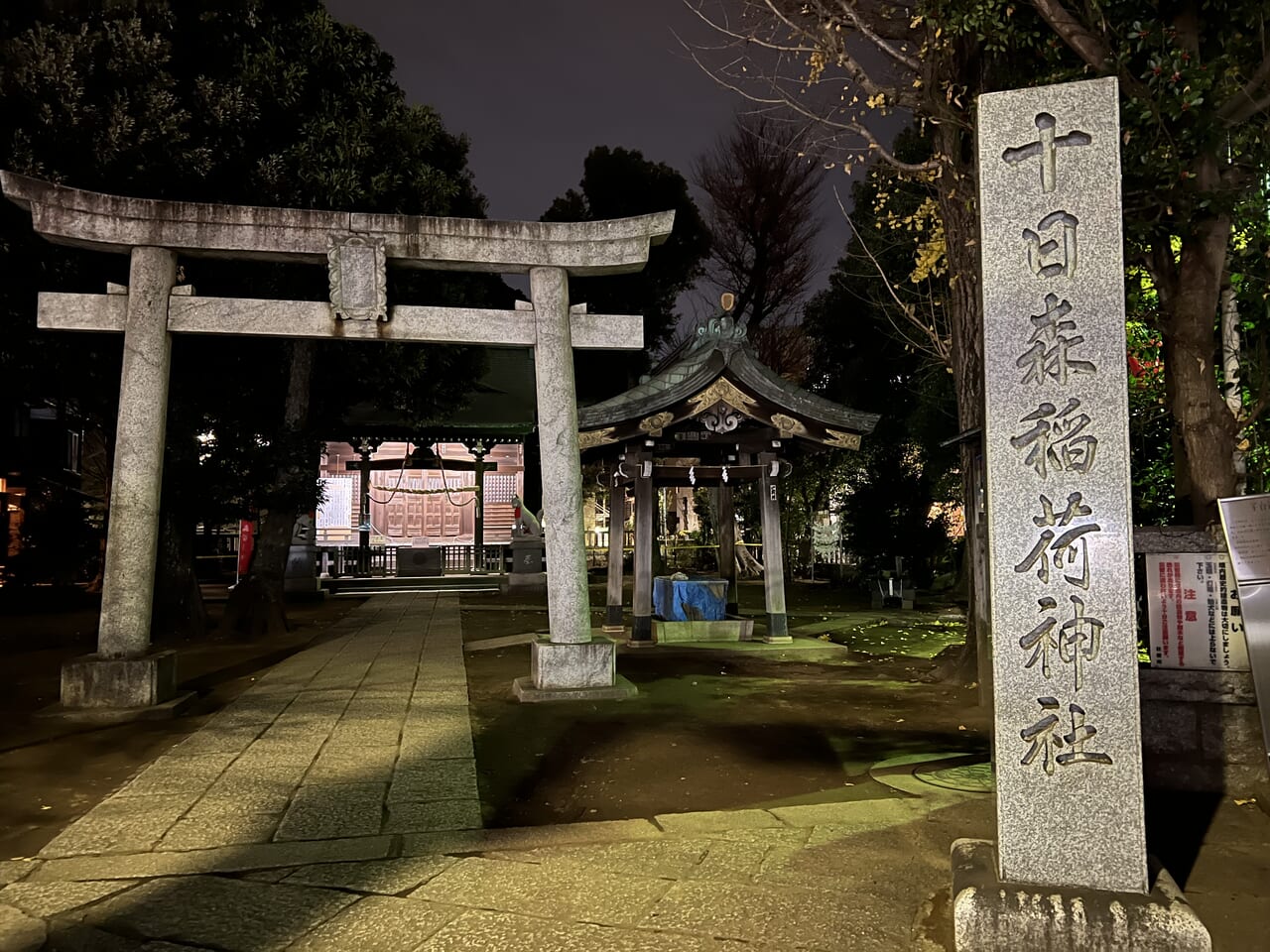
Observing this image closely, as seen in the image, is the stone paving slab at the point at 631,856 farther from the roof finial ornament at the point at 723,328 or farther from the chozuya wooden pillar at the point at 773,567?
the roof finial ornament at the point at 723,328

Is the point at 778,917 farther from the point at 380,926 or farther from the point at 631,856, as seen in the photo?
the point at 380,926

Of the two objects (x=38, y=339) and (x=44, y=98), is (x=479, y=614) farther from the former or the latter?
(x=44, y=98)

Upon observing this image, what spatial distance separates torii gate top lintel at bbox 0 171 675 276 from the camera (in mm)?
8836

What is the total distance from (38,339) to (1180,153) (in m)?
13.4

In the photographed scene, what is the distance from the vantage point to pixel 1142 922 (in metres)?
3.36

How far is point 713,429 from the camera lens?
13727 mm

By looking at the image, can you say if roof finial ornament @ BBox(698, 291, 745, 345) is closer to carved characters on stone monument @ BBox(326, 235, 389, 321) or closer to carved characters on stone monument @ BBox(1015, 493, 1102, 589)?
carved characters on stone monument @ BBox(326, 235, 389, 321)

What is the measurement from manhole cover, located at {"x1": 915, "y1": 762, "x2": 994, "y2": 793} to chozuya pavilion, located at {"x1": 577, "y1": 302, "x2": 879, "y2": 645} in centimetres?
719

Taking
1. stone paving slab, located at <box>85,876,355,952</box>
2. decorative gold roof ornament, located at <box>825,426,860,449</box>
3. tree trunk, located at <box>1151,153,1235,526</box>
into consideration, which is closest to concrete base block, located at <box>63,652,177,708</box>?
stone paving slab, located at <box>85,876,355,952</box>

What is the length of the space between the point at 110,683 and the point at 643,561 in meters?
7.52

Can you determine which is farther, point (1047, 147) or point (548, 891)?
point (548, 891)

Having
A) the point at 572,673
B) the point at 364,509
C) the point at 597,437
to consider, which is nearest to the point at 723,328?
the point at 597,437

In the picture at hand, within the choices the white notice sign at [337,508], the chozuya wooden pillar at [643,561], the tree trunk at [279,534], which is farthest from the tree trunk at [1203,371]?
the white notice sign at [337,508]

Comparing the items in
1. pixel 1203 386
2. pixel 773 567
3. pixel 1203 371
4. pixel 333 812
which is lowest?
pixel 333 812
